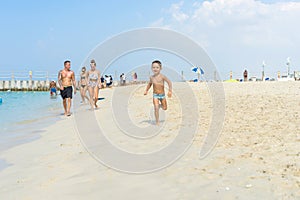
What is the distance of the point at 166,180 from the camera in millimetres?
3510

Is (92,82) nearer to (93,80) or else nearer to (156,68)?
(93,80)

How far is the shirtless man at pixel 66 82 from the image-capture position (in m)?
10.7

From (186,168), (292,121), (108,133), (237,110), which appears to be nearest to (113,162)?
(186,168)

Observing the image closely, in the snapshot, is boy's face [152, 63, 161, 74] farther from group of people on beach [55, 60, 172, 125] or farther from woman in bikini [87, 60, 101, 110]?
woman in bikini [87, 60, 101, 110]

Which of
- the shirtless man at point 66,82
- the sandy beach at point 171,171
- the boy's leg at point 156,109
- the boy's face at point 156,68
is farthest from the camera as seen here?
the shirtless man at point 66,82

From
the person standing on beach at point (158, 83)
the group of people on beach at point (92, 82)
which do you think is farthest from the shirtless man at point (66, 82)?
the person standing on beach at point (158, 83)

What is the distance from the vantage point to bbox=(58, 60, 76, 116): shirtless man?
35.1 feet

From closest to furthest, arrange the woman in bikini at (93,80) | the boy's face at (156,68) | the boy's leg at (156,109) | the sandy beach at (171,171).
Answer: the sandy beach at (171,171) → the boy's leg at (156,109) → the boy's face at (156,68) → the woman in bikini at (93,80)

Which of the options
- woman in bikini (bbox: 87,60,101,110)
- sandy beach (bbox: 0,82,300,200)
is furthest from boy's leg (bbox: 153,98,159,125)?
woman in bikini (bbox: 87,60,101,110)

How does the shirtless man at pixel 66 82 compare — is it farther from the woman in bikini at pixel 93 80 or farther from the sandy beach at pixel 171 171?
the sandy beach at pixel 171 171

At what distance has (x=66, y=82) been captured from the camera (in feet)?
35.6

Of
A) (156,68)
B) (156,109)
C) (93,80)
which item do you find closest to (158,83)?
(156,68)

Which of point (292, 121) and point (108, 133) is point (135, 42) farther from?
point (292, 121)

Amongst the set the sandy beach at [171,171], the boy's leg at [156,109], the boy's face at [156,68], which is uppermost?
the boy's face at [156,68]
